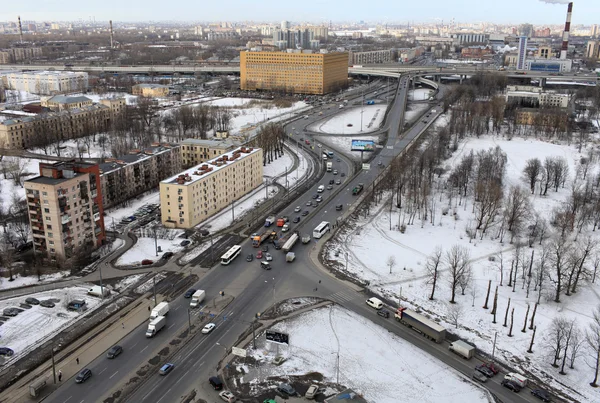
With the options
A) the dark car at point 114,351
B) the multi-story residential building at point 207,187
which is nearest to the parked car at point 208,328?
the dark car at point 114,351

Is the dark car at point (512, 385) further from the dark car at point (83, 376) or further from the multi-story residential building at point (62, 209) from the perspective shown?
the multi-story residential building at point (62, 209)

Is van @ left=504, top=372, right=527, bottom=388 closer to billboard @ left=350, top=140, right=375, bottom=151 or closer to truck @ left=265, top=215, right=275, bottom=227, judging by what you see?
truck @ left=265, top=215, right=275, bottom=227

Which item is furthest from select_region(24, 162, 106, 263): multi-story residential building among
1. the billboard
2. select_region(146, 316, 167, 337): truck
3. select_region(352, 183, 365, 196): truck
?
the billboard

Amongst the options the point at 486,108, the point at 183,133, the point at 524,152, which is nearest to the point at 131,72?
the point at 183,133

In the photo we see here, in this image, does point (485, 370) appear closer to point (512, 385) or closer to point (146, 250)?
point (512, 385)

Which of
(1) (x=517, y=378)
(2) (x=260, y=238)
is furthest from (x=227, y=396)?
(2) (x=260, y=238)

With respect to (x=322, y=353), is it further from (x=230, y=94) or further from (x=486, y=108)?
(x=230, y=94)

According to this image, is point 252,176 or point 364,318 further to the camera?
point 252,176
